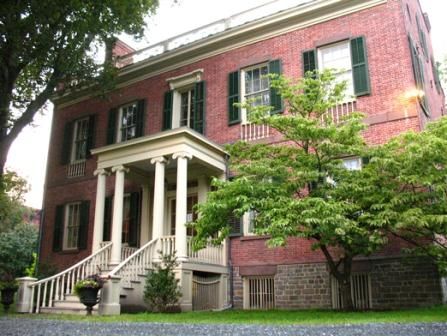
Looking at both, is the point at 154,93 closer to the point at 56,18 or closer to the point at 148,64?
the point at 148,64

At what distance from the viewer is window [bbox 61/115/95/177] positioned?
17.7 m

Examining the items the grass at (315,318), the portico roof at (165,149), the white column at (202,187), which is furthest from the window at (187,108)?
the grass at (315,318)

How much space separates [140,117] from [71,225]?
5.01m

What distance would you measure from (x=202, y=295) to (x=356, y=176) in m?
5.46

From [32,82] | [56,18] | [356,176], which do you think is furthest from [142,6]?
[356,176]

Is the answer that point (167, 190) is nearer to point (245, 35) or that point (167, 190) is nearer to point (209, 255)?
point (209, 255)

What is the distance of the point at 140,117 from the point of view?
16406 millimetres

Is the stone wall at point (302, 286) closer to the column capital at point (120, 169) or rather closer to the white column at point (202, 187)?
the white column at point (202, 187)

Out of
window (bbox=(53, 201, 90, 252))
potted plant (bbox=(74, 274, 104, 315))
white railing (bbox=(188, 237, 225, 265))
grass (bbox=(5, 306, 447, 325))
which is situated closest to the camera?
grass (bbox=(5, 306, 447, 325))

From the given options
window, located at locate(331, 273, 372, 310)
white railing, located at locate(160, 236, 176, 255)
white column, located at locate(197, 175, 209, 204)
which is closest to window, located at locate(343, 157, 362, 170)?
window, located at locate(331, 273, 372, 310)

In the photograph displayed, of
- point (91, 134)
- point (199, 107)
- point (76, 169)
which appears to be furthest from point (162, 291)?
point (91, 134)

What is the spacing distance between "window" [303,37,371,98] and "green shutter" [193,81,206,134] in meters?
3.62

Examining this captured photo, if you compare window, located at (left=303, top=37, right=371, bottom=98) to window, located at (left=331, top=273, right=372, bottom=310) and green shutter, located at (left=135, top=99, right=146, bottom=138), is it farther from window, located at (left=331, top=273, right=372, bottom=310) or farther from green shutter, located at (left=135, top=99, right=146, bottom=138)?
green shutter, located at (left=135, top=99, right=146, bottom=138)

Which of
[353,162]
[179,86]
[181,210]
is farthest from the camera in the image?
[179,86]
